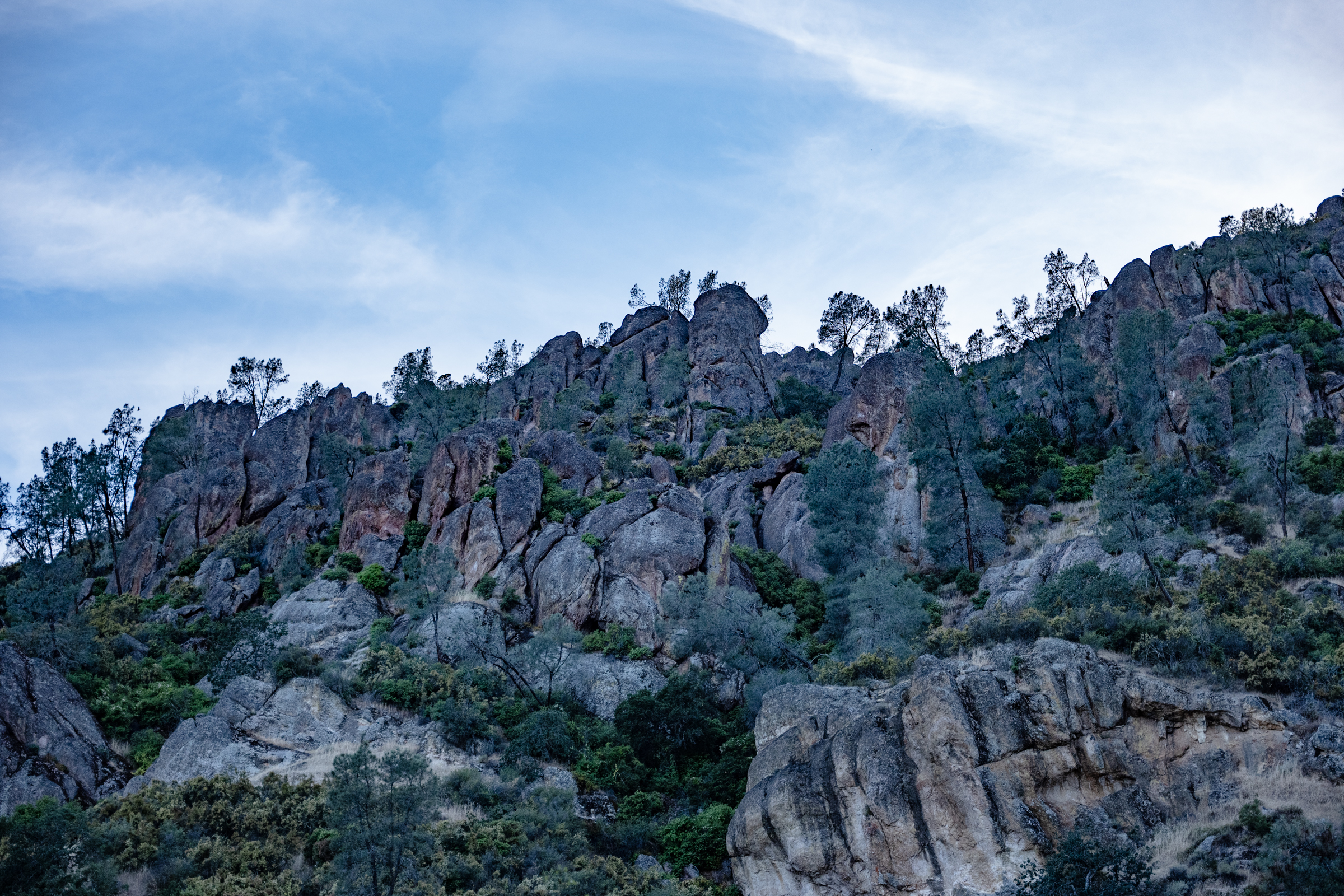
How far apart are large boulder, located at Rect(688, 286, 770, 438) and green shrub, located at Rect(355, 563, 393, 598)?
34352 mm

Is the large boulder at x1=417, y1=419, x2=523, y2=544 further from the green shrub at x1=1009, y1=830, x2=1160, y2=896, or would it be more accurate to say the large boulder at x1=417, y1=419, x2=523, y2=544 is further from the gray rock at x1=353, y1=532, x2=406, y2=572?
the green shrub at x1=1009, y1=830, x2=1160, y2=896

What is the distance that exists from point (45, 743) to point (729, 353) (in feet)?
239

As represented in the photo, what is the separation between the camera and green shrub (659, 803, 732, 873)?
35.8 metres

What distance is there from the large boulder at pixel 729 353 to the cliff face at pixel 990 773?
54.5 meters

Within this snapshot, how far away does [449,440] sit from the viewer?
2721 inches

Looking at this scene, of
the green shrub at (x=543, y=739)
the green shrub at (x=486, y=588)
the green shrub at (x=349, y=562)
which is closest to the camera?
the green shrub at (x=543, y=739)

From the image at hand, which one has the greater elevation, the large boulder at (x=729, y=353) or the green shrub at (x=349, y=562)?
the large boulder at (x=729, y=353)

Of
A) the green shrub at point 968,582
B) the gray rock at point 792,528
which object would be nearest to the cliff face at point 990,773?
the green shrub at point 968,582

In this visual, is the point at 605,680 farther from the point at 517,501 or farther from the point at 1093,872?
the point at 1093,872

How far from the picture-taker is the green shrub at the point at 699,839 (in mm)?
35750

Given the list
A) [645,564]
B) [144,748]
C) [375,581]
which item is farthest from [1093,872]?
[375,581]

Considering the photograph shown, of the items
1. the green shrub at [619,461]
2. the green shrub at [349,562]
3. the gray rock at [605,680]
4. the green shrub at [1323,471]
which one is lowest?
the gray rock at [605,680]

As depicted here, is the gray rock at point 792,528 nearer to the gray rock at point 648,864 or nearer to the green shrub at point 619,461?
the green shrub at point 619,461

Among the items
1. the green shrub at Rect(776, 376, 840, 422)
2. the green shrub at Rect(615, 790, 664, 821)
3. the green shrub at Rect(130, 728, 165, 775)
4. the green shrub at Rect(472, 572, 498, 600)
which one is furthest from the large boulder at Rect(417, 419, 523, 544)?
the green shrub at Rect(776, 376, 840, 422)
